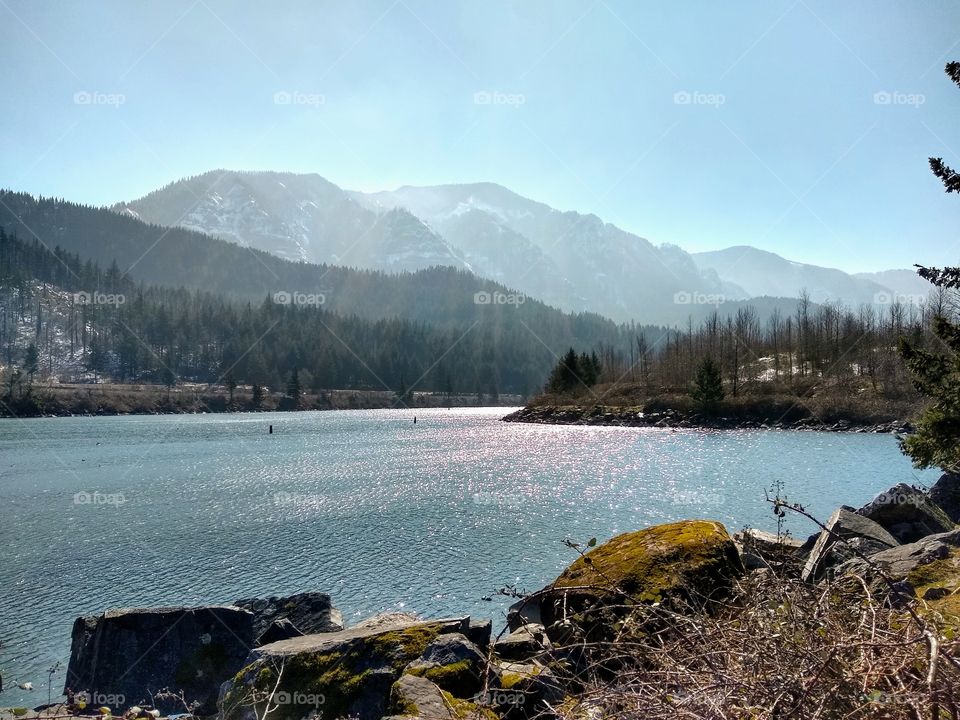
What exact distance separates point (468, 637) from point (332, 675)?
215cm

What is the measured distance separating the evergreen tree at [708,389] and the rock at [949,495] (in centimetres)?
7560

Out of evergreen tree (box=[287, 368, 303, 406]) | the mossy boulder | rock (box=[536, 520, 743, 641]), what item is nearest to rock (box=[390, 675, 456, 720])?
rock (box=[536, 520, 743, 641])

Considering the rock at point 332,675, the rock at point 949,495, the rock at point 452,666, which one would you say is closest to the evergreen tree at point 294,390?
the rock at point 949,495

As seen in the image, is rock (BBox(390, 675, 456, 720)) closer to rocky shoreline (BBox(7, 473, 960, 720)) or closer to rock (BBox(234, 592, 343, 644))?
rocky shoreline (BBox(7, 473, 960, 720))

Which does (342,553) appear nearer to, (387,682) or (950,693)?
(387,682)

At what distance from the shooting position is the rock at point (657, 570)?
308 inches

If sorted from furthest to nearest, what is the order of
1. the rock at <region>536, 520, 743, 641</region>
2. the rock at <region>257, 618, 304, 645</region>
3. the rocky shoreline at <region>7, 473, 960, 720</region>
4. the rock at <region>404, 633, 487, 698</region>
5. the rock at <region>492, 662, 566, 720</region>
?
the rock at <region>257, 618, 304, 645</region>
the rock at <region>536, 520, 743, 641</region>
the rock at <region>404, 633, 487, 698</region>
the rock at <region>492, 662, 566, 720</region>
the rocky shoreline at <region>7, 473, 960, 720</region>

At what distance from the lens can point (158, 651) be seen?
38.3 feet

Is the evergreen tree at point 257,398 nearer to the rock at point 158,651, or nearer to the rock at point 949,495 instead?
the rock at point 158,651

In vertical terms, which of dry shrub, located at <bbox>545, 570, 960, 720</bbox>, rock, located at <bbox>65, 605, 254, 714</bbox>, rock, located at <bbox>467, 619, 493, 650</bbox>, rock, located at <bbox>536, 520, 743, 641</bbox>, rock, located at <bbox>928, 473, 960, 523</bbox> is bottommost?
rock, located at <bbox>65, 605, 254, 714</bbox>

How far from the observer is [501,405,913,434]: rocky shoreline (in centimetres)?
7588

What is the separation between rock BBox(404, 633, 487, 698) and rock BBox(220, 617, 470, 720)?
1.71 feet

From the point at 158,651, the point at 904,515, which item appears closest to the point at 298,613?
the point at 158,651

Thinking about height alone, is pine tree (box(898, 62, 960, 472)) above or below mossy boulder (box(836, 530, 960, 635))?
above
